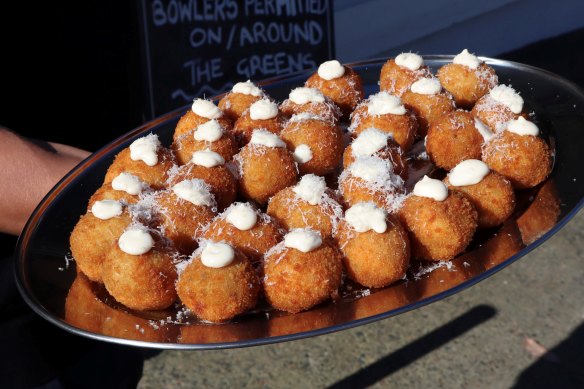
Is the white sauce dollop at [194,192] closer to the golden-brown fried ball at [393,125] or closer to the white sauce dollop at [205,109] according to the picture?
the white sauce dollop at [205,109]

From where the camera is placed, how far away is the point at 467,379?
3.05 metres

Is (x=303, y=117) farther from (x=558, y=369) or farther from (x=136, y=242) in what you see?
(x=558, y=369)

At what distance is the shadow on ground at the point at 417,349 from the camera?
3100mm

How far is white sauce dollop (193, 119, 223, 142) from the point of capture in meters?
1.93

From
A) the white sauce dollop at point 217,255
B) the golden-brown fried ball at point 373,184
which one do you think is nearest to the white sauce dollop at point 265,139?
the golden-brown fried ball at point 373,184

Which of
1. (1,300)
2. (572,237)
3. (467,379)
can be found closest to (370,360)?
(467,379)

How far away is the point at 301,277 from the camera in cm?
147

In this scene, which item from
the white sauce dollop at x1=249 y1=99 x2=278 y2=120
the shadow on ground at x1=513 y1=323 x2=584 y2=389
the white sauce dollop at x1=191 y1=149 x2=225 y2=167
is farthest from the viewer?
the shadow on ground at x1=513 y1=323 x2=584 y2=389

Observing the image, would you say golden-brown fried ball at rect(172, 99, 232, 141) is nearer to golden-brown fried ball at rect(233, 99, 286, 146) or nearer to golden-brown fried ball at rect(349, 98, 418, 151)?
golden-brown fried ball at rect(233, 99, 286, 146)

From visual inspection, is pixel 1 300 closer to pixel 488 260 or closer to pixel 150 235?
pixel 150 235

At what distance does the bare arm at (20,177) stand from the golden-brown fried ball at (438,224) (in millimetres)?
1036

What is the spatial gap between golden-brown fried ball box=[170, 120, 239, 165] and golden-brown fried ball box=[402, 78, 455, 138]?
0.54 metres

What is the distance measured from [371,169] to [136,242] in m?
0.58

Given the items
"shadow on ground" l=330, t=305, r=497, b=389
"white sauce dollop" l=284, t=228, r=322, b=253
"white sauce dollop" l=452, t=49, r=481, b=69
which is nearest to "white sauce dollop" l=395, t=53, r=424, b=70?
"white sauce dollop" l=452, t=49, r=481, b=69
